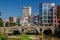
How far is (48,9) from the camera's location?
195 ft

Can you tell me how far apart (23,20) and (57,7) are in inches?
1549

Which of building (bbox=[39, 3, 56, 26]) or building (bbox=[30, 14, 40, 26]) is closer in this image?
building (bbox=[39, 3, 56, 26])

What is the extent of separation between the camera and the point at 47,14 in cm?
5916

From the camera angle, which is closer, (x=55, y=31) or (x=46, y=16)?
(x=55, y=31)

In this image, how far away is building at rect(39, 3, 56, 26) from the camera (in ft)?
189

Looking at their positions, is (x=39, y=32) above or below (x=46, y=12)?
below

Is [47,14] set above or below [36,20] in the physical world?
above

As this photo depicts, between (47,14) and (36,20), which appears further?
(36,20)

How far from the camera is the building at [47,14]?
57.5m

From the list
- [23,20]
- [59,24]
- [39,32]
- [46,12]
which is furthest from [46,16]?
[23,20]

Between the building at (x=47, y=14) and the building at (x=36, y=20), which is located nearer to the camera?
the building at (x=47, y=14)

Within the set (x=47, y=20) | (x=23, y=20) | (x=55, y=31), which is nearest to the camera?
(x=55, y=31)

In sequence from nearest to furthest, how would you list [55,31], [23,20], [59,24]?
[55,31], [59,24], [23,20]

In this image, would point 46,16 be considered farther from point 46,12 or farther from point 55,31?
point 55,31
